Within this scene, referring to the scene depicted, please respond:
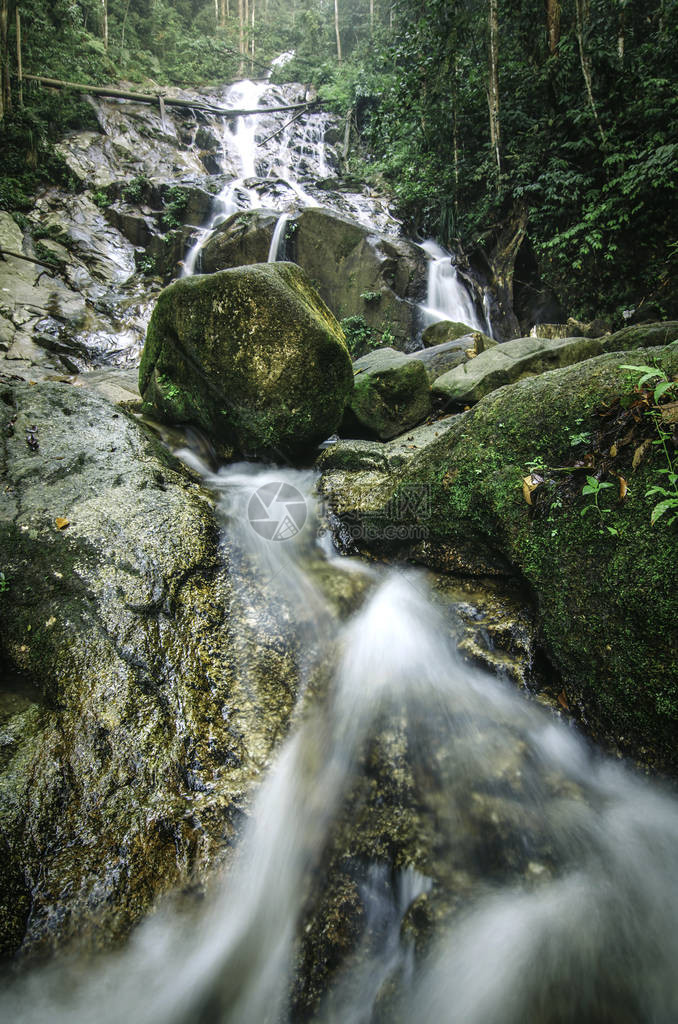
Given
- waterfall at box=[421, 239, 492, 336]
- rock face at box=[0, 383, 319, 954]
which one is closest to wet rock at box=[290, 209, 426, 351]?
waterfall at box=[421, 239, 492, 336]

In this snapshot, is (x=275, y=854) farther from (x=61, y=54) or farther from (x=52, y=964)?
(x=61, y=54)

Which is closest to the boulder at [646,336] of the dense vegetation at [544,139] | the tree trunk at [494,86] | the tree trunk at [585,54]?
the dense vegetation at [544,139]

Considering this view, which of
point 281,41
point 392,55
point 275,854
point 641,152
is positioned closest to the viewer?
point 275,854

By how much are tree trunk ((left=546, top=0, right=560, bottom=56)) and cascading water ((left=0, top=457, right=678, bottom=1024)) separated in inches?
511

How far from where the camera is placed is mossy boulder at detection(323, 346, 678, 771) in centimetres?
213

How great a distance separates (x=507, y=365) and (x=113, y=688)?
5431 mm

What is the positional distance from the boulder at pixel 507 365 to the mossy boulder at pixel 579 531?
7.38 ft

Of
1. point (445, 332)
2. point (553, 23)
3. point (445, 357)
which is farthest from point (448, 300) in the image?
point (553, 23)

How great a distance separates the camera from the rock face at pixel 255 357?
452 cm

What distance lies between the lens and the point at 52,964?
1711 millimetres

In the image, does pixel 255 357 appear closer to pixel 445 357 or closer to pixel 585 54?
pixel 445 357

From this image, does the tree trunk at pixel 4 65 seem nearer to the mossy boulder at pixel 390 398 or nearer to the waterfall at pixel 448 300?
the waterfall at pixel 448 300

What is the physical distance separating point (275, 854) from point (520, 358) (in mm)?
5691

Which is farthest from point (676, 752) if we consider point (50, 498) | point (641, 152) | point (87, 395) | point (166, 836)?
point (641, 152)
